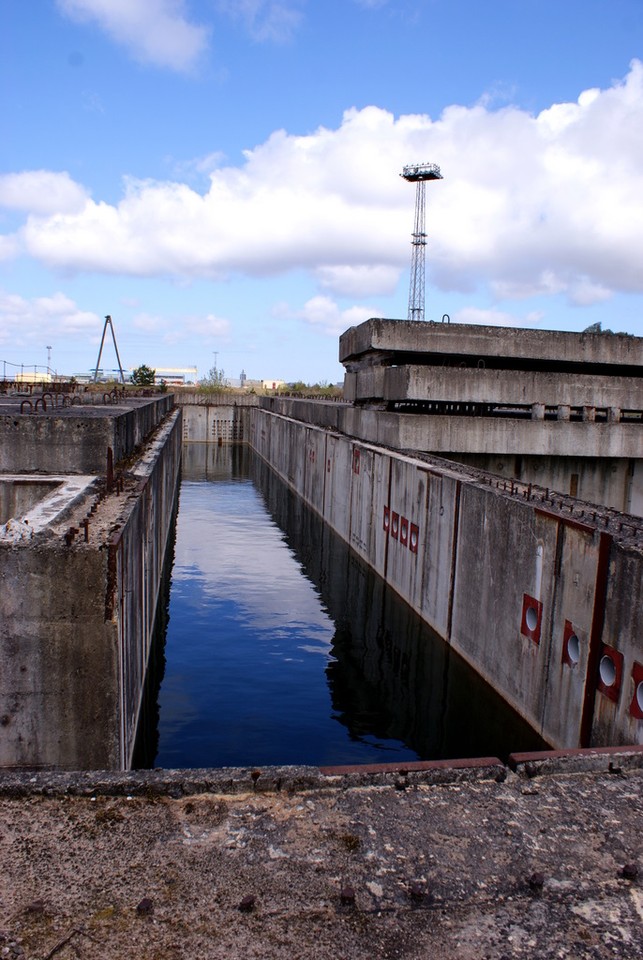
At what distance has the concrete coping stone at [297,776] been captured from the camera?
17.1ft

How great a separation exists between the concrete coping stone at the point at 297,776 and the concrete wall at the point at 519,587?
3487 mm

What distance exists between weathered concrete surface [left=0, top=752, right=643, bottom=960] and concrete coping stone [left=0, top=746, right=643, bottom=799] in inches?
0.6

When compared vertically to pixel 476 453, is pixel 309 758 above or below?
below

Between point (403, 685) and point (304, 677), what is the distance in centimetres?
212

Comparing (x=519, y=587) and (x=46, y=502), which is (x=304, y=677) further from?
(x=46, y=502)

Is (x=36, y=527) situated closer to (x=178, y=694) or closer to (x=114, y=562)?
(x=114, y=562)

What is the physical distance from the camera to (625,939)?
414 cm

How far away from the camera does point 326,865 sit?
4.64 m

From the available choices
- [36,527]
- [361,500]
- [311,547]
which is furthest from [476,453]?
[36,527]

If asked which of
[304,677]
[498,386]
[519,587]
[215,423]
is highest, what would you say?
[498,386]

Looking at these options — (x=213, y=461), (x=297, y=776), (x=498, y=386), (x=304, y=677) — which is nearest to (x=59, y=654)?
(x=297, y=776)

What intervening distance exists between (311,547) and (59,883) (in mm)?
24181

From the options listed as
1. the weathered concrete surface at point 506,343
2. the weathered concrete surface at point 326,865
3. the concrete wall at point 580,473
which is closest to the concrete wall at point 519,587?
the concrete wall at point 580,473

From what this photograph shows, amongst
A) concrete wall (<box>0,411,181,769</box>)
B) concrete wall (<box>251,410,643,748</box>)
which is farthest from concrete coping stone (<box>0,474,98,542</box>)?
concrete wall (<box>251,410,643,748</box>)
